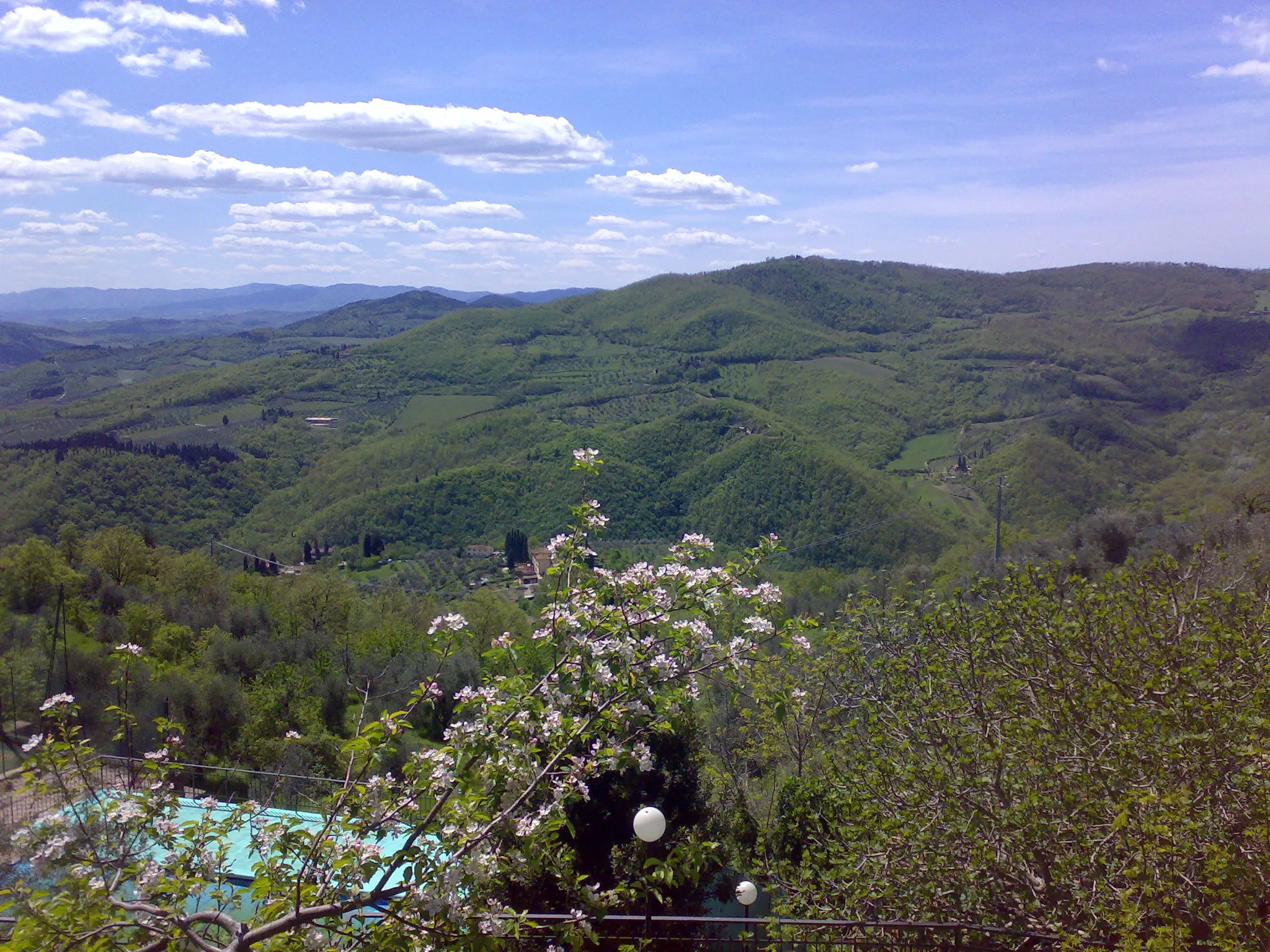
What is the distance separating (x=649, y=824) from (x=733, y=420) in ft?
268

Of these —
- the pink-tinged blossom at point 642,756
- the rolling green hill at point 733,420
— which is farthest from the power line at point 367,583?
the pink-tinged blossom at point 642,756

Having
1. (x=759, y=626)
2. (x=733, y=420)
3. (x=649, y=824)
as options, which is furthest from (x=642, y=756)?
(x=733, y=420)

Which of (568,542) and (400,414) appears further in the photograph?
(400,414)

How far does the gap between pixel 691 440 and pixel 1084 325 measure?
74.6 metres

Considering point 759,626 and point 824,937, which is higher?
point 759,626

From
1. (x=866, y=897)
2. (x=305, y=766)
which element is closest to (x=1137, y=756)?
(x=866, y=897)

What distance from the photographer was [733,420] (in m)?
84.8

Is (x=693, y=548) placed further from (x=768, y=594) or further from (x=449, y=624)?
(x=449, y=624)

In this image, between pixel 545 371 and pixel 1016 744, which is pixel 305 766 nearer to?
pixel 1016 744

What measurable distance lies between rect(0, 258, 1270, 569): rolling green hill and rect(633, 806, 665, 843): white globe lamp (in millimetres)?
34043

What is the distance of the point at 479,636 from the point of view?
92.7 ft

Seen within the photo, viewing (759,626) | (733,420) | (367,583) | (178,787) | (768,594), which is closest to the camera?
(759,626)

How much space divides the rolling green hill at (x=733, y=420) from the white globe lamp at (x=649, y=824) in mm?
34043

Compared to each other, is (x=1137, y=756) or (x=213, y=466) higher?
(x=1137, y=756)
